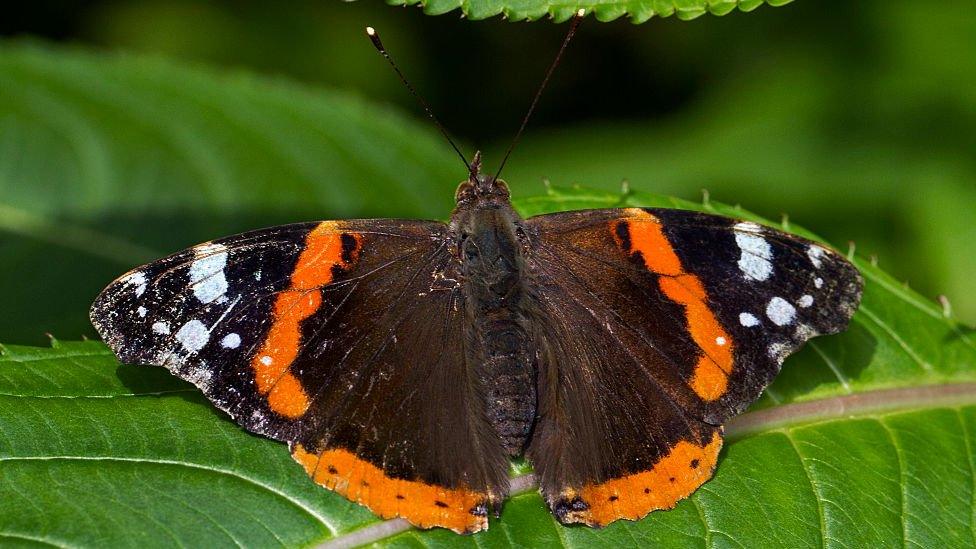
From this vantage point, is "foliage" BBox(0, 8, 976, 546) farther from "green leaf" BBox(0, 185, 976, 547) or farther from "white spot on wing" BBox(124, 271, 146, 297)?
"white spot on wing" BBox(124, 271, 146, 297)

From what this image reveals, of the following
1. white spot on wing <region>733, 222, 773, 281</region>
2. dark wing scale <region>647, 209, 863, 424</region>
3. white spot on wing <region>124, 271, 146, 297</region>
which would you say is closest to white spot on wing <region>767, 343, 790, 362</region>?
Result: dark wing scale <region>647, 209, 863, 424</region>

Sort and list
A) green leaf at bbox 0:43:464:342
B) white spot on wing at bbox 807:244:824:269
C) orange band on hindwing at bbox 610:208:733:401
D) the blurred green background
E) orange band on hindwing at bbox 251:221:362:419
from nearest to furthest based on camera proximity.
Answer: orange band on hindwing at bbox 251:221:362:419, orange band on hindwing at bbox 610:208:733:401, white spot on wing at bbox 807:244:824:269, green leaf at bbox 0:43:464:342, the blurred green background

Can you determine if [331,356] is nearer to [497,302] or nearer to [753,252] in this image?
[497,302]

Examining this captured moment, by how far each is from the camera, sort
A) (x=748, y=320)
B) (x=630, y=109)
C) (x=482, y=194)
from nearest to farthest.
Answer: (x=748, y=320) < (x=482, y=194) < (x=630, y=109)

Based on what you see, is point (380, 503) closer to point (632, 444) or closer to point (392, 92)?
point (632, 444)

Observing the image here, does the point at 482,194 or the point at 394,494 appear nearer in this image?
the point at 394,494

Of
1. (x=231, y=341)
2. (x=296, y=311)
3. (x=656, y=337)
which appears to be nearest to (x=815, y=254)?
(x=656, y=337)

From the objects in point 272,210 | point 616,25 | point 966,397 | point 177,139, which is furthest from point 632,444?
point 616,25

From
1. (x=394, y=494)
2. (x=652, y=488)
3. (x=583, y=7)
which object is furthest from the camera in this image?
(x=652, y=488)
